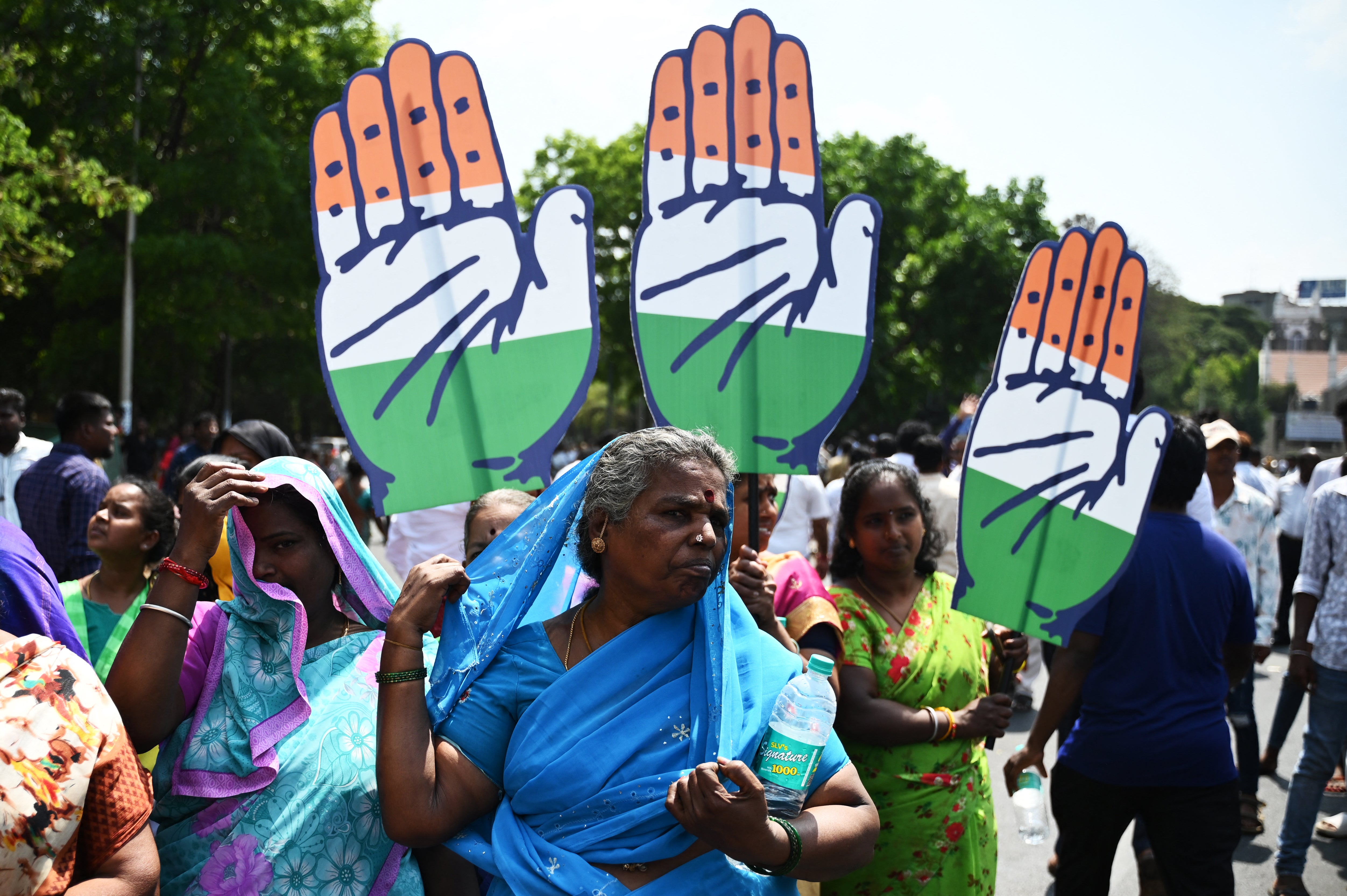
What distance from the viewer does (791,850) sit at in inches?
69.5

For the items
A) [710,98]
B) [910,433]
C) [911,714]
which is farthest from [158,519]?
[910,433]

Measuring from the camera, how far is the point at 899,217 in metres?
27.2

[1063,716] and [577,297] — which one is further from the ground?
[577,297]

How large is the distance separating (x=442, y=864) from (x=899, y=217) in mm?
26838

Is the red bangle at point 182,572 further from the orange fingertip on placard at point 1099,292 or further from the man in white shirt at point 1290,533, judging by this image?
the man in white shirt at point 1290,533

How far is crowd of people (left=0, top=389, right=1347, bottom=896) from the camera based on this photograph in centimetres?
179

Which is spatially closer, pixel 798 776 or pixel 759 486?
pixel 798 776

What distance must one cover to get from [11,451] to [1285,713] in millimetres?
6800

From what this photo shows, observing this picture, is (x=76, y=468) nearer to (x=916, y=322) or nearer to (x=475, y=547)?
(x=475, y=547)

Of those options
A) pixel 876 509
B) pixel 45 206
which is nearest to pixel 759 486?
pixel 876 509

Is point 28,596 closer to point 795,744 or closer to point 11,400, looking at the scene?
point 795,744

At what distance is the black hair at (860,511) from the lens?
307 centimetres

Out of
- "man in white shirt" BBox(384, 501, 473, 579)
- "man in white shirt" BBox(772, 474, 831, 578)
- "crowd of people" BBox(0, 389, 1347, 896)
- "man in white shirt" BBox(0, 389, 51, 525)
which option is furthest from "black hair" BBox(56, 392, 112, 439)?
"man in white shirt" BBox(772, 474, 831, 578)

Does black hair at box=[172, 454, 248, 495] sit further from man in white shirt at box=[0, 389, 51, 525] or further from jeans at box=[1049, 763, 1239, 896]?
jeans at box=[1049, 763, 1239, 896]
